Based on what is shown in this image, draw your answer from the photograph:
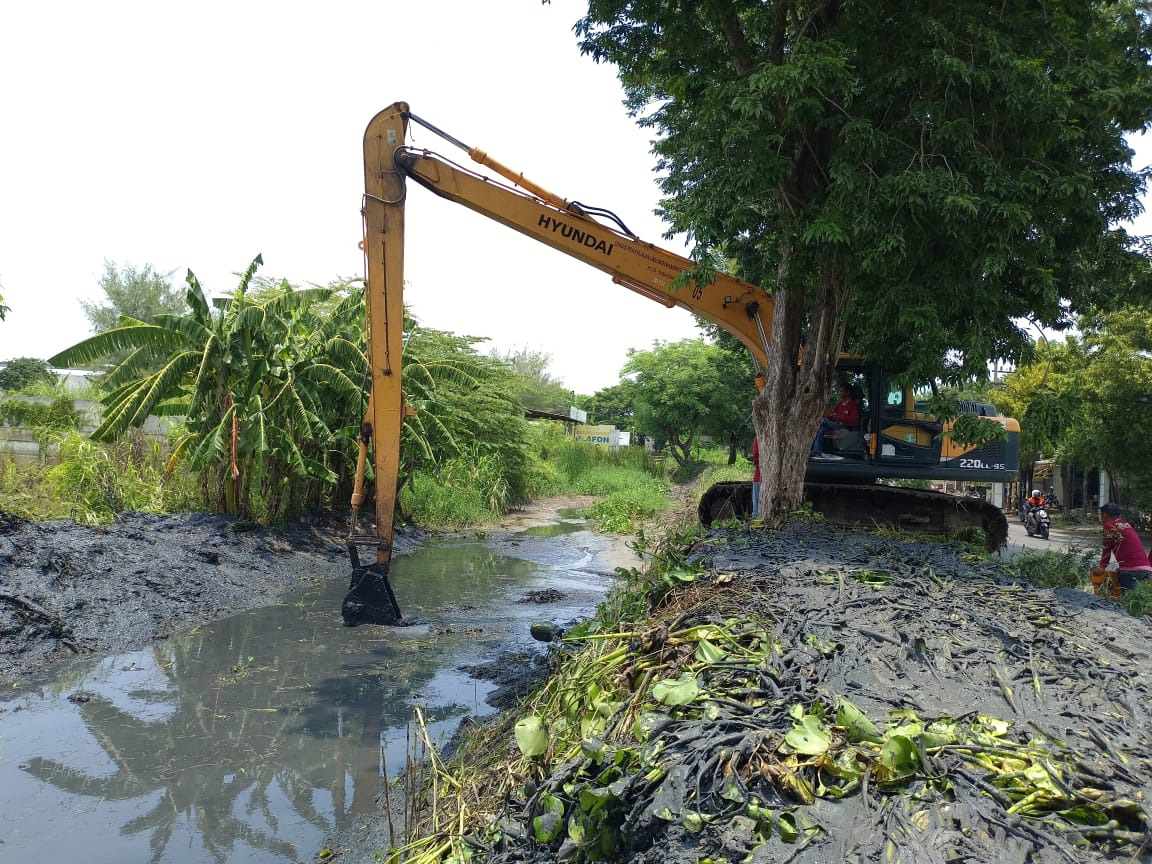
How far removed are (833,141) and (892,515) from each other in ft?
15.4

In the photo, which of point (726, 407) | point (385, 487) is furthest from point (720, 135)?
point (726, 407)

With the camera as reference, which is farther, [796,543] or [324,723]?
[796,543]

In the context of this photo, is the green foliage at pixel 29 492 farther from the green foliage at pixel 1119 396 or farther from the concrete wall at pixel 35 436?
the green foliage at pixel 1119 396

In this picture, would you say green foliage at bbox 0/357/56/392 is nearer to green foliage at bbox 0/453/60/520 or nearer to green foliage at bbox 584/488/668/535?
green foliage at bbox 0/453/60/520

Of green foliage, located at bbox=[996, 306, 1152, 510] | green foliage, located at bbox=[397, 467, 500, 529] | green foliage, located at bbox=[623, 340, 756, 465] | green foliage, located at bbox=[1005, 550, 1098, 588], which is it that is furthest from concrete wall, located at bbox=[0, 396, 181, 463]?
green foliage, located at bbox=[623, 340, 756, 465]

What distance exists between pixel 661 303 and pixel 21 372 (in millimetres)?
40635

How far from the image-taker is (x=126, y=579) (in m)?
9.23

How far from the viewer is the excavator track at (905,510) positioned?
9469 millimetres

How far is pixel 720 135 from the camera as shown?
6.83 meters

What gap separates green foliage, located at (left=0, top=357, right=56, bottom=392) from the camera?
36.8m

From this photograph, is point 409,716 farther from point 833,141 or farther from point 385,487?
point 833,141

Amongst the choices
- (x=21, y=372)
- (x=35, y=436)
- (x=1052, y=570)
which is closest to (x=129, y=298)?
(x=21, y=372)

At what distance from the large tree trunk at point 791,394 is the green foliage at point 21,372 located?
122 ft

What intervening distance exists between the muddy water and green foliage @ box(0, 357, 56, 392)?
113ft
